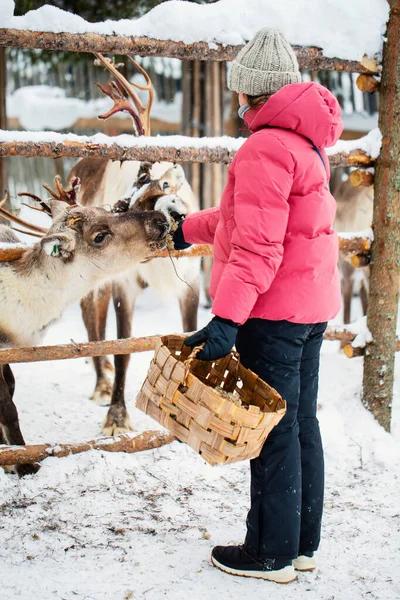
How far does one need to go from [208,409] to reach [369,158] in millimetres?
2221

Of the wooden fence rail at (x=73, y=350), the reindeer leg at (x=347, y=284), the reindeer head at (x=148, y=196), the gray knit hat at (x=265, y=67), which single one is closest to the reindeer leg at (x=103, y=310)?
the reindeer head at (x=148, y=196)

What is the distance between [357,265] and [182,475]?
1.57 meters

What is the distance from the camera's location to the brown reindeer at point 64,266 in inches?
136

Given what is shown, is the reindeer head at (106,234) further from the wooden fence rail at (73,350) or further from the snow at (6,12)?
the snow at (6,12)

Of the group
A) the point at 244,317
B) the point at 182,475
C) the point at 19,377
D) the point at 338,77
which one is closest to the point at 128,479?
the point at 182,475

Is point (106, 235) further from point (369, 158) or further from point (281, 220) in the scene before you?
point (369, 158)

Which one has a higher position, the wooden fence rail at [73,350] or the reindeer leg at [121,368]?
the wooden fence rail at [73,350]

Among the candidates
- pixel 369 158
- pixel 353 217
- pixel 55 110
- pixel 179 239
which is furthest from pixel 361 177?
pixel 55 110

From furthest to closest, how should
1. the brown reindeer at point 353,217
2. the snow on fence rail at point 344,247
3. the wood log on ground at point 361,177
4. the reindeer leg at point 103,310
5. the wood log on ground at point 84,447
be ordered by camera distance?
1. the brown reindeer at point 353,217
2. the reindeer leg at point 103,310
3. the wood log on ground at point 361,177
4. the snow on fence rail at point 344,247
5. the wood log on ground at point 84,447

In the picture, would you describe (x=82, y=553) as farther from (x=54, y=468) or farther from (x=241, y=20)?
(x=241, y=20)

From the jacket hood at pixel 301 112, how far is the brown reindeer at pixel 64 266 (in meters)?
1.23

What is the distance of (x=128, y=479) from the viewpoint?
11.0ft

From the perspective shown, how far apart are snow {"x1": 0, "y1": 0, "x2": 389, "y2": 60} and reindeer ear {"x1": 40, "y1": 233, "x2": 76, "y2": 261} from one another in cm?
99

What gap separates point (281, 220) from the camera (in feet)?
7.25
